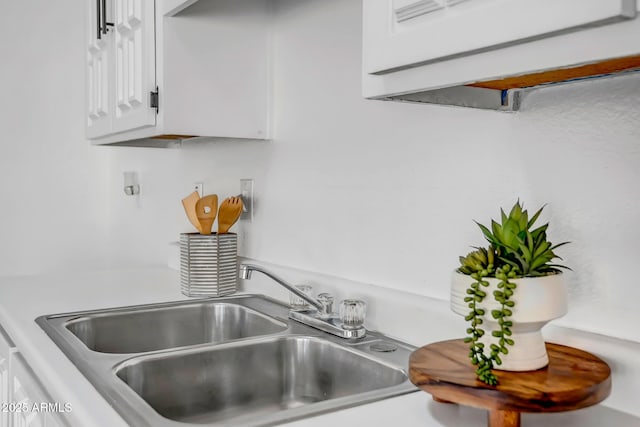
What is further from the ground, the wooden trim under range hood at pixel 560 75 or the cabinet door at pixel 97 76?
the cabinet door at pixel 97 76

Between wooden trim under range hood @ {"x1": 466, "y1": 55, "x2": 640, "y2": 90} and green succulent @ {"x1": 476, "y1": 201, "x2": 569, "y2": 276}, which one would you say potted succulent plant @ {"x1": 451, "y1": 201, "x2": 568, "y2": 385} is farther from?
wooden trim under range hood @ {"x1": 466, "y1": 55, "x2": 640, "y2": 90}

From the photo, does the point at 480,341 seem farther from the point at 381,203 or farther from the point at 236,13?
the point at 236,13

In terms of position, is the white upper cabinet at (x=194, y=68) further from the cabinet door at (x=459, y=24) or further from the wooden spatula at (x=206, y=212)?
the cabinet door at (x=459, y=24)

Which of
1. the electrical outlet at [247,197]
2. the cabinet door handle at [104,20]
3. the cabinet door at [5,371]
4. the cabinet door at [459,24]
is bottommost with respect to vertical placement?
the cabinet door at [5,371]

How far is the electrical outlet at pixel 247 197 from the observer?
1.90m

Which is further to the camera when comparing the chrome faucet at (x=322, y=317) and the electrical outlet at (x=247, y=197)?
the electrical outlet at (x=247, y=197)

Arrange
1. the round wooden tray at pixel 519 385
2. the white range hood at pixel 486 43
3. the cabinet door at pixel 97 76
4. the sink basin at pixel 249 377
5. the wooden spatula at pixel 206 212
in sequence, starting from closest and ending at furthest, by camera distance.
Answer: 1. the white range hood at pixel 486 43
2. the round wooden tray at pixel 519 385
3. the sink basin at pixel 249 377
4. the wooden spatula at pixel 206 212
5. the cabinet door at pixel 97 76

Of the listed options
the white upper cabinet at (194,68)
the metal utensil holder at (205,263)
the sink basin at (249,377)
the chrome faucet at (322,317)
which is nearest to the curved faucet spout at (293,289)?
the chrome faucet at (322,317)

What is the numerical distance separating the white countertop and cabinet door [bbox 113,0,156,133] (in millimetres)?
501

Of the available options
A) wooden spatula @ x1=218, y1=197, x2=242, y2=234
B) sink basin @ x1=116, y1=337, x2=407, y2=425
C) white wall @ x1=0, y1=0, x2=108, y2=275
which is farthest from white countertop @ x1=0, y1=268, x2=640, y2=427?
white wall @ x1=0, y1=0, x2=108, y2=275

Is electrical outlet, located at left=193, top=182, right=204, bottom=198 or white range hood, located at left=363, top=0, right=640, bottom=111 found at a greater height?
white range hood, located at left=363, top=0, right=640, bottom=111

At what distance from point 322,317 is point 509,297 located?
663 mm

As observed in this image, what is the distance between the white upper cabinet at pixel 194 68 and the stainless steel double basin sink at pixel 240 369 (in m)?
0.54

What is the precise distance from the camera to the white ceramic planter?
75 centimetres
